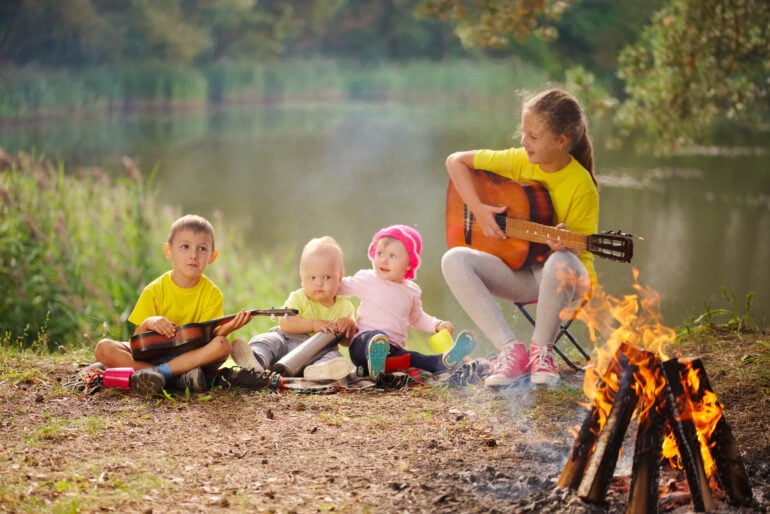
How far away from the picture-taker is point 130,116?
16.2m

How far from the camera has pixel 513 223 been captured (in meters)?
4.73

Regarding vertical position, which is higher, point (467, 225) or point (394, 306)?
point (467, 225)

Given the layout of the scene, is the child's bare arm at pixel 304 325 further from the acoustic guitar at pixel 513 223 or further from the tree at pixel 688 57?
the tree at pixel 688 57

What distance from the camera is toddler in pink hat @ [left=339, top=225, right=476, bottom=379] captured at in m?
4.84

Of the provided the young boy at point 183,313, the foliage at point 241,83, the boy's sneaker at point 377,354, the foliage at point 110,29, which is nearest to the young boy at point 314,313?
the boy's sneaker at point 377,354

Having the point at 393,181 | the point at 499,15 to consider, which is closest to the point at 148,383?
the point at 499,15

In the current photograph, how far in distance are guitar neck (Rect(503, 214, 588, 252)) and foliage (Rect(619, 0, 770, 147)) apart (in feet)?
13.6

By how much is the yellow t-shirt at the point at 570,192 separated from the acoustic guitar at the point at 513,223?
5 cm

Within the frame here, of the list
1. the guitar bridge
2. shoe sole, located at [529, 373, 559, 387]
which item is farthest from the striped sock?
shoe sole, located at [529, 373, 559, 387]

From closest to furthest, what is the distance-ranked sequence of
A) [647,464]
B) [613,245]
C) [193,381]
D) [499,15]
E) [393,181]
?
[647,464] → [613,245] → [193,381] → [499,15] → [393,181]

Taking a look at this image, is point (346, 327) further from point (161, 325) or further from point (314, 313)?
point (161, 325)

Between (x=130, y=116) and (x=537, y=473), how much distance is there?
14.2 m

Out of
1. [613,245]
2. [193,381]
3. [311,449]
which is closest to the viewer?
[311,449]

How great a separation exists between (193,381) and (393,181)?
1182cm
